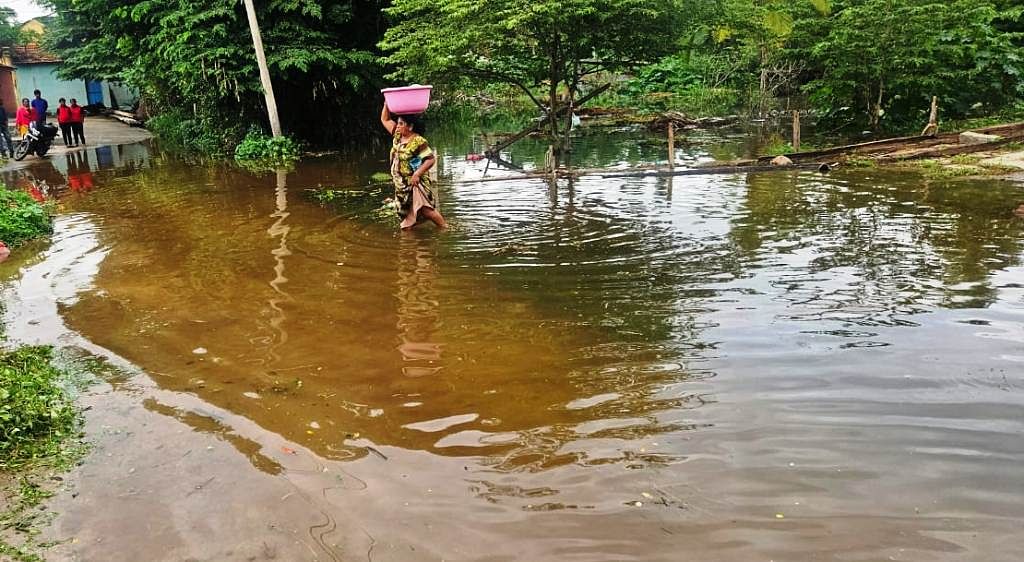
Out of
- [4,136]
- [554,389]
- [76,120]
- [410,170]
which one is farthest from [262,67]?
[554,389]

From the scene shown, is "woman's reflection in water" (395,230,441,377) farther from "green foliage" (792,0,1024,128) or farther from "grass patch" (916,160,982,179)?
"green foliage" (792,0,1024,128)

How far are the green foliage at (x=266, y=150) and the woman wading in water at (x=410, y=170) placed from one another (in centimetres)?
1103

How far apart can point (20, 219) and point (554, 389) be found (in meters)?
8.98

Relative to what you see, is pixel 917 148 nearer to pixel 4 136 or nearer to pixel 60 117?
pixel 4 136

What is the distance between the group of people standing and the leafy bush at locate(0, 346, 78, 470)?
1985cm

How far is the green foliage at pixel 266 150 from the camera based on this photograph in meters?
19.6

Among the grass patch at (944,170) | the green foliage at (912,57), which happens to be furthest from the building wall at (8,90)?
the grass patch at (944,170)

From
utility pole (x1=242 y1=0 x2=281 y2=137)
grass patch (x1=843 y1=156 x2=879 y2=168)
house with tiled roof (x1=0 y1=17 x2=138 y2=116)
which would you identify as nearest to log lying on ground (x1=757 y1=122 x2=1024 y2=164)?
grass patch (x1=843 y1=156 x2=879 y2=168)

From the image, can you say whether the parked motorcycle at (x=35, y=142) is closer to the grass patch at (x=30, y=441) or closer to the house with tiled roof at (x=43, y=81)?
the house with tiled roof at (x=43, y=81)

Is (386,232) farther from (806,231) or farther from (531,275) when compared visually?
(806,231)

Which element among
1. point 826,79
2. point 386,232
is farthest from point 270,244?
point 826,79

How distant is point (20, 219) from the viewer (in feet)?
32.8

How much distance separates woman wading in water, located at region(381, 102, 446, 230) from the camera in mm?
8992

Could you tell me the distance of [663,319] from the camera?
591 cm
